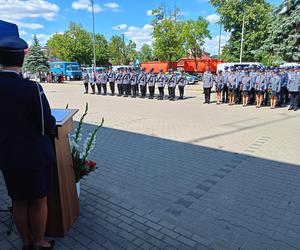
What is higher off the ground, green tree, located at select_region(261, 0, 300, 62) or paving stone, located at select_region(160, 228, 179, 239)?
green tree, located at select_region(261, 0, 300, 62)

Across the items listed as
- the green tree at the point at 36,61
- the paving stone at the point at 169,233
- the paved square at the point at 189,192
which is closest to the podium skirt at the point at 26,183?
the paved square at the point at 189,192

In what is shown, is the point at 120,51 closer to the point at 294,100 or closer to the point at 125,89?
the point at 125,89

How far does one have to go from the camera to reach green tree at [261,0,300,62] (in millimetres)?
20422

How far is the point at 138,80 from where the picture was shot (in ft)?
61.0

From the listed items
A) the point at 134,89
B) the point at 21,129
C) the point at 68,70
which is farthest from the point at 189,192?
the point at 68,70

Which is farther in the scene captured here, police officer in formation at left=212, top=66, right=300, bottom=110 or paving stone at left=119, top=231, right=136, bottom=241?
police officer in formation at left=212, top=66, right=300, bottom=110

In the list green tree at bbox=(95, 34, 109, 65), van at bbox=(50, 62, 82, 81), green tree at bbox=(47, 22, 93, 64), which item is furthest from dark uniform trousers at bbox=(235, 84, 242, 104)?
green tree at bbox=(95, 34, 109, 65)

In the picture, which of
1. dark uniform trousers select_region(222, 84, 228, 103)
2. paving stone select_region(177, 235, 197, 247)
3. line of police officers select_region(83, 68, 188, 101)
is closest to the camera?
paving stone select_region(177, 235, 197, 247)

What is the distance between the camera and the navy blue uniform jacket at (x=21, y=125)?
2303 mm

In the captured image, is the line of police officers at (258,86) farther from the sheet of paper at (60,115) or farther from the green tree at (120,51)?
the green tree at (120,51)

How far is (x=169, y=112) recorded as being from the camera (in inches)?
490

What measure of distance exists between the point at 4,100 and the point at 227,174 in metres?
3.91

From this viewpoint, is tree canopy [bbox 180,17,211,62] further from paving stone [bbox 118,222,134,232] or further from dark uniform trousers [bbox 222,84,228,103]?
paving stone [bbox 118,222,134,232]

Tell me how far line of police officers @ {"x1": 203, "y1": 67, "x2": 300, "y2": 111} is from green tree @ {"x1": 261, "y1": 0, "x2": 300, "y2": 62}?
721 cm
